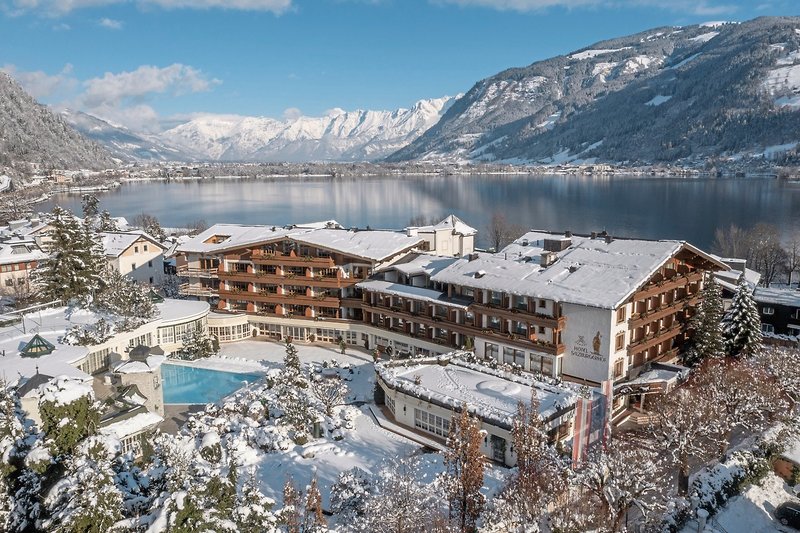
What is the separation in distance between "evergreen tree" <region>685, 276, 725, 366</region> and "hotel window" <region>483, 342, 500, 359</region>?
1224 centimetres

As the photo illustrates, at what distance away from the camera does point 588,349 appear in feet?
Answer: 109

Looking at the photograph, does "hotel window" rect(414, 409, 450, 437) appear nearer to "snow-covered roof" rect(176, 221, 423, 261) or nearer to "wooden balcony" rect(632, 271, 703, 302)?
"wooden balcony" rect(632, 271, 703, 302)

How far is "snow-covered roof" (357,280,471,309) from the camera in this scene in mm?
38750

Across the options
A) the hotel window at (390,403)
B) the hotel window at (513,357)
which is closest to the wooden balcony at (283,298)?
the hotel window at (513,357)

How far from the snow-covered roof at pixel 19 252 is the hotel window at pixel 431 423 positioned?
54.1 metres

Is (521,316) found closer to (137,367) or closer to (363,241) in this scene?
(363,241)

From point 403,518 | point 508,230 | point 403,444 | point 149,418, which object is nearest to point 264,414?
point 149,418

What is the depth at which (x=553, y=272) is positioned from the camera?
36.1 metres

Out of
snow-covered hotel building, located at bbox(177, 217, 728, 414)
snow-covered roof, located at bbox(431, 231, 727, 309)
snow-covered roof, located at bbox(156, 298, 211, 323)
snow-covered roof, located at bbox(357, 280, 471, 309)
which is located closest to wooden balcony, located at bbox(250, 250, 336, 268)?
snow-covered hotel building, located at bbox(177, 217, 728, 414)

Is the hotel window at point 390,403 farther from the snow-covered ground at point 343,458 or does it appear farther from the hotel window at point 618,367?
the hotel window at point 618,367

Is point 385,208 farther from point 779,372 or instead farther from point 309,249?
point 779,372

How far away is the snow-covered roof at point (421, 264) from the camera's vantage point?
4319 centimetres

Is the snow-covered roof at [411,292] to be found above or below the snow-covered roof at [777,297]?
above

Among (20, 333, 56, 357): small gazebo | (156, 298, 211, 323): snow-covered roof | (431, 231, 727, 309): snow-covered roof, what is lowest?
(156, 298, 211, 323): snow-covered roof
